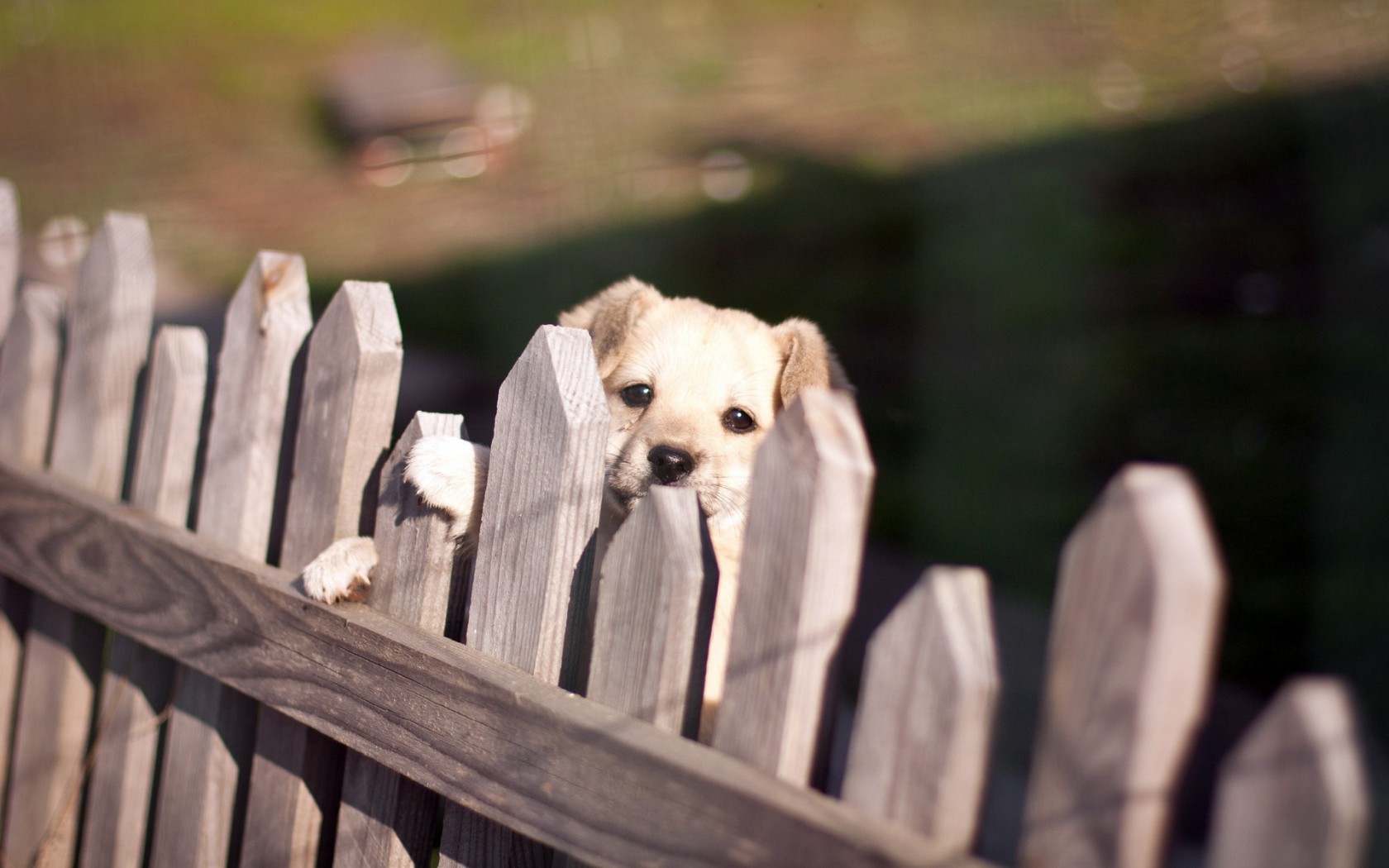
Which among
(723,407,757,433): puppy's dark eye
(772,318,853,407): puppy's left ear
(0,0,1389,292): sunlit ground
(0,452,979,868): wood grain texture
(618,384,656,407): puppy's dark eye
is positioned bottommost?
(0,452,979,868): wood grain texture

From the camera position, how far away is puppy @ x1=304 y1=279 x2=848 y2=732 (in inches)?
108

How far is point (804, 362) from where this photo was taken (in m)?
2.92

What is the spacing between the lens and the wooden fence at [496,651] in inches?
46.9

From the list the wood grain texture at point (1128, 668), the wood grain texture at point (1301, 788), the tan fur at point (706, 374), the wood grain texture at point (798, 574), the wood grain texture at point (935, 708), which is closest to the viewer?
the wood grain texture at point (1301, 788)

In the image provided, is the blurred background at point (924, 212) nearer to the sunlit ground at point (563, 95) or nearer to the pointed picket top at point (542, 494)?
the sunlit ground at point (563, 95)

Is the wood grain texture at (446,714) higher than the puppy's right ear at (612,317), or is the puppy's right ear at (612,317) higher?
the puppy's right ear at (612,317)

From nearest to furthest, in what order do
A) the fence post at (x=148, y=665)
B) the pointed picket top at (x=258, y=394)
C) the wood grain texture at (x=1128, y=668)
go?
the wood grain texture at (x=1128, y=668), the pointed picket top at (x=258, y=394), the fence post at (x=148, y=665)

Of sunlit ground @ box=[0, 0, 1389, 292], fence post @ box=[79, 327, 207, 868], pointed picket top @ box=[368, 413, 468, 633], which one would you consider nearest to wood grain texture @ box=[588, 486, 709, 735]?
pointed picket top @ box=[368, 413, 468, 633]

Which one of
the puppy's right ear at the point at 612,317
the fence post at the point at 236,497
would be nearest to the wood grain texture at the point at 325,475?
the fence post at the point at 236,497

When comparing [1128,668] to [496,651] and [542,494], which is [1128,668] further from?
[496,651]

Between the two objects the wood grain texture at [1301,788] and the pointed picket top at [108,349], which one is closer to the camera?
the wood grain texture at [1301,788]

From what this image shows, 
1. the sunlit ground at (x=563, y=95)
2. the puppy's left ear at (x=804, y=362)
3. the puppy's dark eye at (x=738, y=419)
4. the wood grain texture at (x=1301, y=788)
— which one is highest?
the sunlit ground at (x=563, y=95)

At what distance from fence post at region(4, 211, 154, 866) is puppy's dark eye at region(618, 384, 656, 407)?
3.97ft

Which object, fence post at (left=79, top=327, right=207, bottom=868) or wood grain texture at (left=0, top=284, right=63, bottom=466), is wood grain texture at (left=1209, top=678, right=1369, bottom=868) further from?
wood grain texture at (left=0, top=284, right=63, bottom=466)
